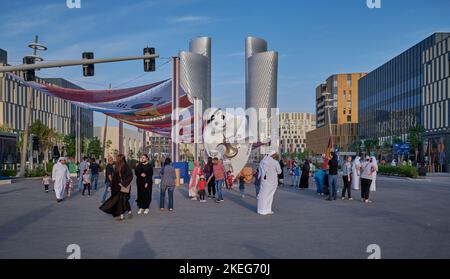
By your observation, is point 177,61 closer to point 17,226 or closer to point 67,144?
point 17,226

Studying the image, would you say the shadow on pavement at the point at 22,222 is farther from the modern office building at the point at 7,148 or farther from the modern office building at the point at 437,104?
the modern office building at the point at 437,104

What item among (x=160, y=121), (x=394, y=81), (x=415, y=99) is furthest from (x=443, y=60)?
(x=160, y=121)

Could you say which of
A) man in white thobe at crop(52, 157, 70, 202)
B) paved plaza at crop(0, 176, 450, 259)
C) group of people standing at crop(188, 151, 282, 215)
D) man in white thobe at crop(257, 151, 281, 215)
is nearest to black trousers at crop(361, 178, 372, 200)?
paved plaza at crop(0, 176, 450, 259)

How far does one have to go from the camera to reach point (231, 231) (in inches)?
423

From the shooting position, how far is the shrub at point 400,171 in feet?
128

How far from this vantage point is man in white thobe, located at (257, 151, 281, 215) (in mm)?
14195

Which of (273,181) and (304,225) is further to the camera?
(273,181)

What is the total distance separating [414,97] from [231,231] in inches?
2946

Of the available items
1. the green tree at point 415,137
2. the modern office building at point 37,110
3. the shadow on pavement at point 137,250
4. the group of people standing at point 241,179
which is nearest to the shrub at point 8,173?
the group of people standing at point 241,179

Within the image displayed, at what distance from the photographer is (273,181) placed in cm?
1445

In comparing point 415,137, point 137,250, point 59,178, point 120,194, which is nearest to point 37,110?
point 415,137

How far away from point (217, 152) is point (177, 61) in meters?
6.34

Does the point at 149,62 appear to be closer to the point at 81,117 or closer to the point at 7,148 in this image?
the point at 7,148

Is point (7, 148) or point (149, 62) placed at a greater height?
point (149, 62)
